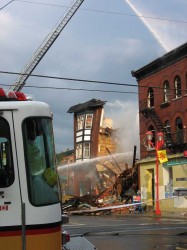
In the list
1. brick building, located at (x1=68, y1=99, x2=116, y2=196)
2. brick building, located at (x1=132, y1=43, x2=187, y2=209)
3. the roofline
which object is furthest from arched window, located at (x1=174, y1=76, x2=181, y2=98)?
brick building, located at (x1=68, y1=99, x2=116, y2=196)

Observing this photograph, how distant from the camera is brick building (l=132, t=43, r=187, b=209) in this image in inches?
1225

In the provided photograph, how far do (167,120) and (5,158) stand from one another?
2956cm

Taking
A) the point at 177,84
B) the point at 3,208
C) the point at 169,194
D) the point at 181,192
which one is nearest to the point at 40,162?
the point at 3,208

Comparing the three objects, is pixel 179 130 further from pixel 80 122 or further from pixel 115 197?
pixel 80 122

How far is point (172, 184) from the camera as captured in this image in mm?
32000

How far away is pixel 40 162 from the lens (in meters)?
4.97

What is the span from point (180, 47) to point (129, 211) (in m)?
12.3

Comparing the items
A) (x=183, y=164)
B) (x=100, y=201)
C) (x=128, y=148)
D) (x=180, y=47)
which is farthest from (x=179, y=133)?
(x=128, y=148)

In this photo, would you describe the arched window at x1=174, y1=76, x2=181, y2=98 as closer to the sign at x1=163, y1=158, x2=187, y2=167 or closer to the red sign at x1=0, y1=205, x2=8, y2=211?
the sign at x1=163, y1=158, x2=187, y2=167

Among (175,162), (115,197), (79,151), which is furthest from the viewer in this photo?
(79,151)

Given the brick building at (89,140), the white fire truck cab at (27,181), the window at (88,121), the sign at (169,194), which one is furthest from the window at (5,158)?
the window at (88,121)

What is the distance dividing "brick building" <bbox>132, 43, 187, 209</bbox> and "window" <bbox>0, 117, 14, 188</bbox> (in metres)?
24.5

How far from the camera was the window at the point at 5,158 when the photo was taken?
4719mm

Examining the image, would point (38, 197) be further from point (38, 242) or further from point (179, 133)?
point (179, 133)
